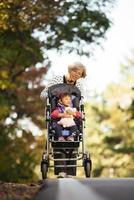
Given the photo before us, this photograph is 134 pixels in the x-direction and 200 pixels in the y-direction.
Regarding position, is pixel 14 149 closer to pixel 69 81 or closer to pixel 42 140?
pixel 42 140

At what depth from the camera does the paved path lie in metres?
2.49

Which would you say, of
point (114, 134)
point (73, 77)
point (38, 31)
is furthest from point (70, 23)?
point (114, 134)

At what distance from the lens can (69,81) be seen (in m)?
7.56

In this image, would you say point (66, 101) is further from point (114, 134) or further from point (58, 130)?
point (114, 134)

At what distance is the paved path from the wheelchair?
4.55 meters

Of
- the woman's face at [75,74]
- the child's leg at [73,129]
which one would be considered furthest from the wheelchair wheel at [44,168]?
the woman's face at [75,74]

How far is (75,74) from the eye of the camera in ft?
23.9

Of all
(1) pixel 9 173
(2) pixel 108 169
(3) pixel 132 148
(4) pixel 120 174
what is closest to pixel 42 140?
(1) pixel 9 173

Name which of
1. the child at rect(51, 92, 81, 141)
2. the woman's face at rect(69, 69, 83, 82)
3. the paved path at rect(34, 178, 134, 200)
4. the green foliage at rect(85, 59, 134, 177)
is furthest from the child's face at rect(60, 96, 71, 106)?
the green foliage at rect(85, 59, 134, 177)

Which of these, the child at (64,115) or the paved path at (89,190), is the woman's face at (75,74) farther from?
the paved path at (89,190)

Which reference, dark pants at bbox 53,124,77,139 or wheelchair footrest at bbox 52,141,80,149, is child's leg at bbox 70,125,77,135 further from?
wheelchair footrest at bbox 52,141,80,149

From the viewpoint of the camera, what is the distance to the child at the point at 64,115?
730 centimetres

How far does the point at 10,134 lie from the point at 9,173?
4.45 meters

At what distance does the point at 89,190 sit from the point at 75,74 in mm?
4717
